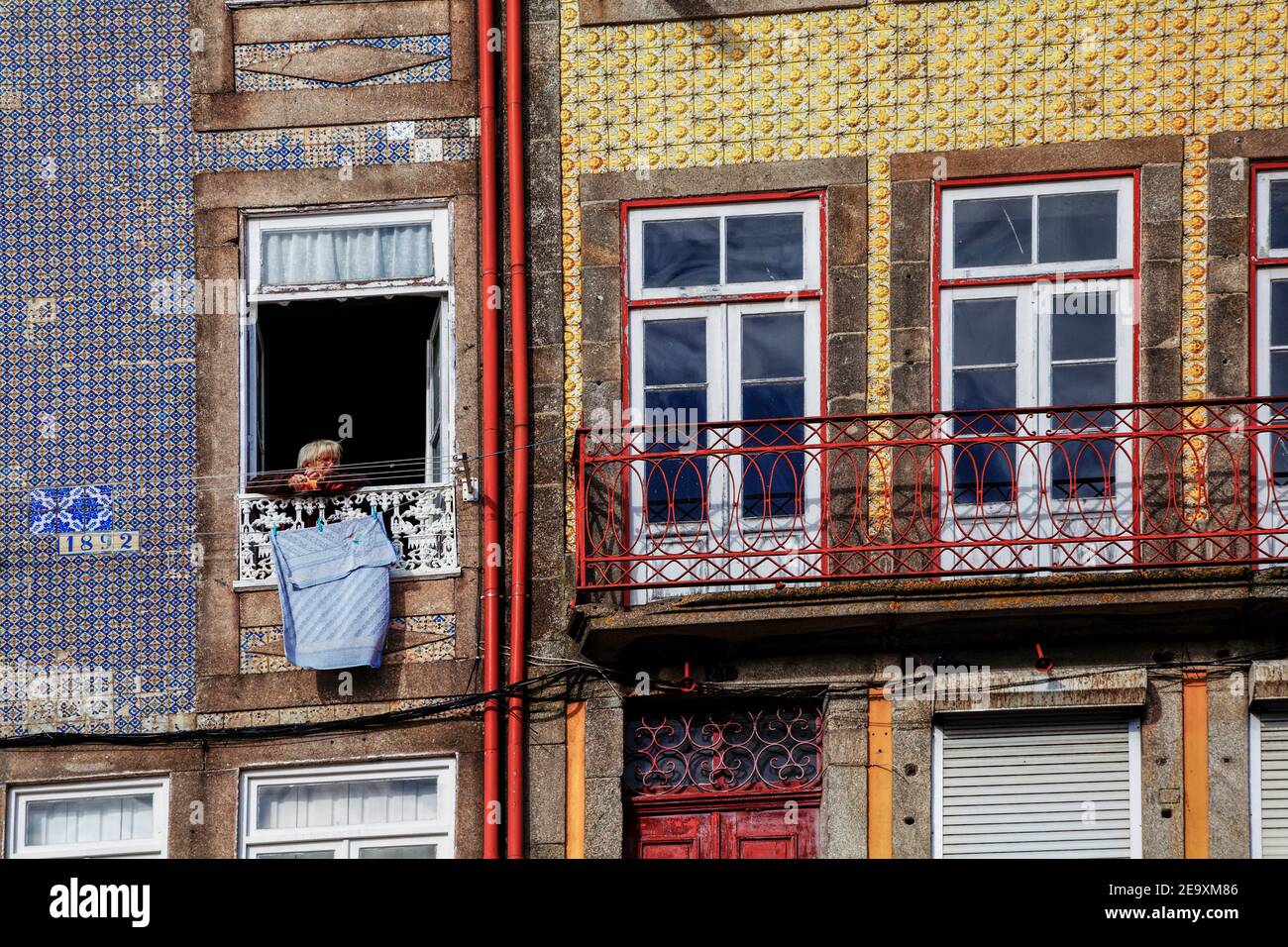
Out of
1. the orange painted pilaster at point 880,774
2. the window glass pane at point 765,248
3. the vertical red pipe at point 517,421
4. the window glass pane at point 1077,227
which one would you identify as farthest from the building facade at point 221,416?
the window glass pane at point 1077,227

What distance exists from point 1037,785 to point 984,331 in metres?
2.29

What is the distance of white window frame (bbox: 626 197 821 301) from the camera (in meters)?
15.1

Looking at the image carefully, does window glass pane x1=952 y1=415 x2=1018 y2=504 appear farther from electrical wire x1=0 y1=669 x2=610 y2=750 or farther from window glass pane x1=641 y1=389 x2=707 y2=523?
electrical wire x1=0 y1=669 x2=610 y2=750

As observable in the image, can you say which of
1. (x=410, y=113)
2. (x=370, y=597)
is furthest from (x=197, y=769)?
(x=410, y=113)

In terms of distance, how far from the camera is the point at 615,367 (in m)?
15.1

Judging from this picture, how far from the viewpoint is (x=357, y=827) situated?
14.7 metres

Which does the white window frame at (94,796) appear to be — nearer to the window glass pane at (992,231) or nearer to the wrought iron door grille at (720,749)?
the wrought iron door grille at (720,749)

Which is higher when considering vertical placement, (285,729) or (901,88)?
(901,88)

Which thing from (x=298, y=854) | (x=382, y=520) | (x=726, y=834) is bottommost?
(x=298, y=854)

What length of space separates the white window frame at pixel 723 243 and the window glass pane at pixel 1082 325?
123cm

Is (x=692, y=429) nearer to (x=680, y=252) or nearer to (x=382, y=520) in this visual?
(x=680, y=252)

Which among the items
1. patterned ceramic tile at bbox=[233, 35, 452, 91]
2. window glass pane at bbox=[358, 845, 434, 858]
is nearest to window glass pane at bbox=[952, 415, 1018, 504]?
window glass pane at bbox=[358, 845, 434, 858]

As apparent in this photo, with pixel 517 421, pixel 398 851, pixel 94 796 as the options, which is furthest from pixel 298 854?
pixel 517 421

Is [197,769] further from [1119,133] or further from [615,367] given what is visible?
[1119,133]
